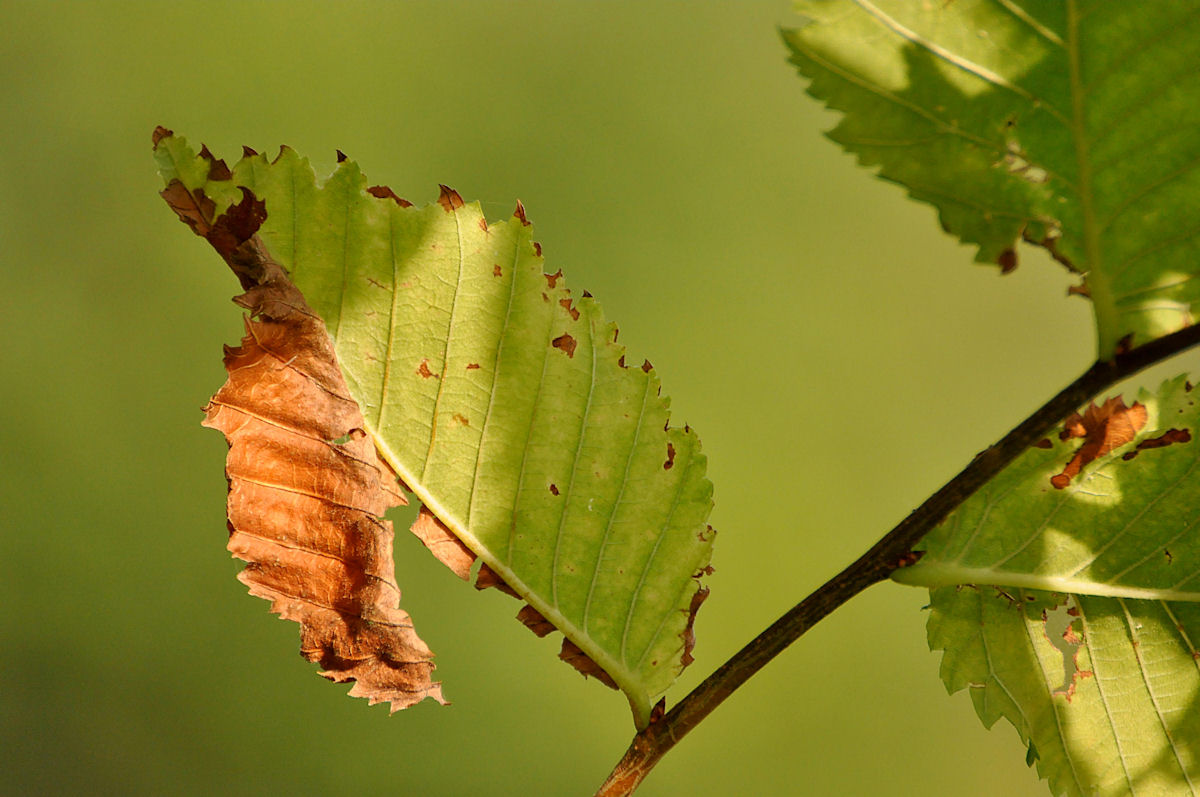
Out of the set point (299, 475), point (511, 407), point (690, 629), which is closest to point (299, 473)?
point (299, 475)

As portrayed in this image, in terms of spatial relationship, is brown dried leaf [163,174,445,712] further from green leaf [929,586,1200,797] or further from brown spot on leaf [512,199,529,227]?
green leaf [929,586,1200,797]

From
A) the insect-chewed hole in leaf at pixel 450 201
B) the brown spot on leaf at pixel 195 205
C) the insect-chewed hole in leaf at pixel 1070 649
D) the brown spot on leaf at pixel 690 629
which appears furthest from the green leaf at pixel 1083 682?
the brown spot on leaf at pixel 195 205

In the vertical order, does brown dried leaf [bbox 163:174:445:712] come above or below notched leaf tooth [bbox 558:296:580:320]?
below

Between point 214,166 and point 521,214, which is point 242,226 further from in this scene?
point 521,214

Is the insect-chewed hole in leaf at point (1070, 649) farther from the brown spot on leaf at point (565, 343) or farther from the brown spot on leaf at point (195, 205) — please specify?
the brown spot on leaf at point (195, 205)

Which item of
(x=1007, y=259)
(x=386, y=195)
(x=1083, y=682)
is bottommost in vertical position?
(x=1083, y=682)


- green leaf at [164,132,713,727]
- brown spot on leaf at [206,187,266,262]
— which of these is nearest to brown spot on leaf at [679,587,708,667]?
green leaf at [164,132,713,727]

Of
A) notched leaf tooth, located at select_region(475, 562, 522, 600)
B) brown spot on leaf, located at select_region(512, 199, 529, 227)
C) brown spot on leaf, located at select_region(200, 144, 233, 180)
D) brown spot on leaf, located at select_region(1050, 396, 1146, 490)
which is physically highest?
brown spot on leaf, located at select_region(200, 144, 233, 180)
